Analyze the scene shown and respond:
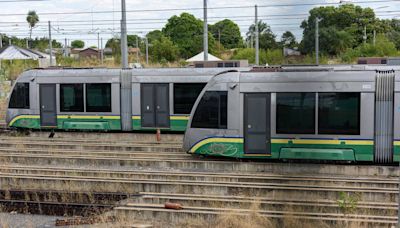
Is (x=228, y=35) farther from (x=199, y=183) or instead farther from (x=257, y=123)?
(x=199, y=183)

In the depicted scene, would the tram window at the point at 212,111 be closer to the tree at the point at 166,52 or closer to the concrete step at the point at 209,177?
the concrete step at the point at 209,177

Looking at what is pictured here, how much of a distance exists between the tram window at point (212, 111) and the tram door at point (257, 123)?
675 mm

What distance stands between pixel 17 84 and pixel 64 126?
114 inches

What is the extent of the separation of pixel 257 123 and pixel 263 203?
468cm

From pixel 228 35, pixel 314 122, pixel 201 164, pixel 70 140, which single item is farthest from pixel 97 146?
pixel 228 35

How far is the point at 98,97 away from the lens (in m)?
20.5

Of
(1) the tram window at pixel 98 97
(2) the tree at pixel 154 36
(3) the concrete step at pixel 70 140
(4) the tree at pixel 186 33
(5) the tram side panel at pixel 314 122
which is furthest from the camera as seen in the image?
(2) the tree at pixel 154 36

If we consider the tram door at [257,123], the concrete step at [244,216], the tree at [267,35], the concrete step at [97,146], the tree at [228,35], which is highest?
the tree at [228,35]

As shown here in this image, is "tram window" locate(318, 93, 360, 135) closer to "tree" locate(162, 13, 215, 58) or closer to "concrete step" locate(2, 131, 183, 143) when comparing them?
"concrete step" locate(2, 131, 183, 143)

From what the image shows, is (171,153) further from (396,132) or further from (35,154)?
(396,132)

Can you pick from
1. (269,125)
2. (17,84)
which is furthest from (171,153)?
(17,84)

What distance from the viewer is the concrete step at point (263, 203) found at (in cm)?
908

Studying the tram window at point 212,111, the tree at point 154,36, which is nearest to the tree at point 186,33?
the tree at point 154,36

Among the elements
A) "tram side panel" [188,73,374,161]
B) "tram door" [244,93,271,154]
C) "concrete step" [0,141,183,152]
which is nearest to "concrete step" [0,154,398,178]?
"tram side panel" [188,73,374,161]
